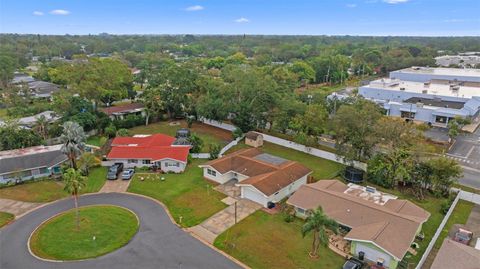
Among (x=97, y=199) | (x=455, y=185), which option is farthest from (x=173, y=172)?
(x=455, y=185)

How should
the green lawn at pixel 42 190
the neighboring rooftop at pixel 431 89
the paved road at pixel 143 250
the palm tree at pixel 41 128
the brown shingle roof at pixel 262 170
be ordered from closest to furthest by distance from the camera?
the paved road at pixel 143 250
the brown shingle roof at pixel 262 170
the green lawn at pixel 42 190
the palm tree at pixel 41 128
the neighboring rooftop at pixel 431 89

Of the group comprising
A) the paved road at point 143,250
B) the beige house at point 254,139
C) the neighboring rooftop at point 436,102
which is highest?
the neighboring rooftop at point 436,102

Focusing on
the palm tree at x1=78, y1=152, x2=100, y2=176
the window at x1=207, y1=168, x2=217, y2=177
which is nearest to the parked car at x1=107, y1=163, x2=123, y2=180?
the palm tree at x1=78, y1=152, x2=100, y2=176

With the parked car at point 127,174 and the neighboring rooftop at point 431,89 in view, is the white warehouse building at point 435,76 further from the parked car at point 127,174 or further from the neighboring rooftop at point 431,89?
the parked car at point 127,174

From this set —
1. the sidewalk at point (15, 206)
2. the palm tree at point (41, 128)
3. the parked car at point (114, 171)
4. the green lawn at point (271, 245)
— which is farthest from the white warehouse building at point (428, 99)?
the sidewalk at point (15, 206)

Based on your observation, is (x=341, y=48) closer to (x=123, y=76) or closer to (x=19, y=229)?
(x=123, y=76)

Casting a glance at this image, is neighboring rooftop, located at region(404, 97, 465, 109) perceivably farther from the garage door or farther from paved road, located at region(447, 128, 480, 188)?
the garage door
